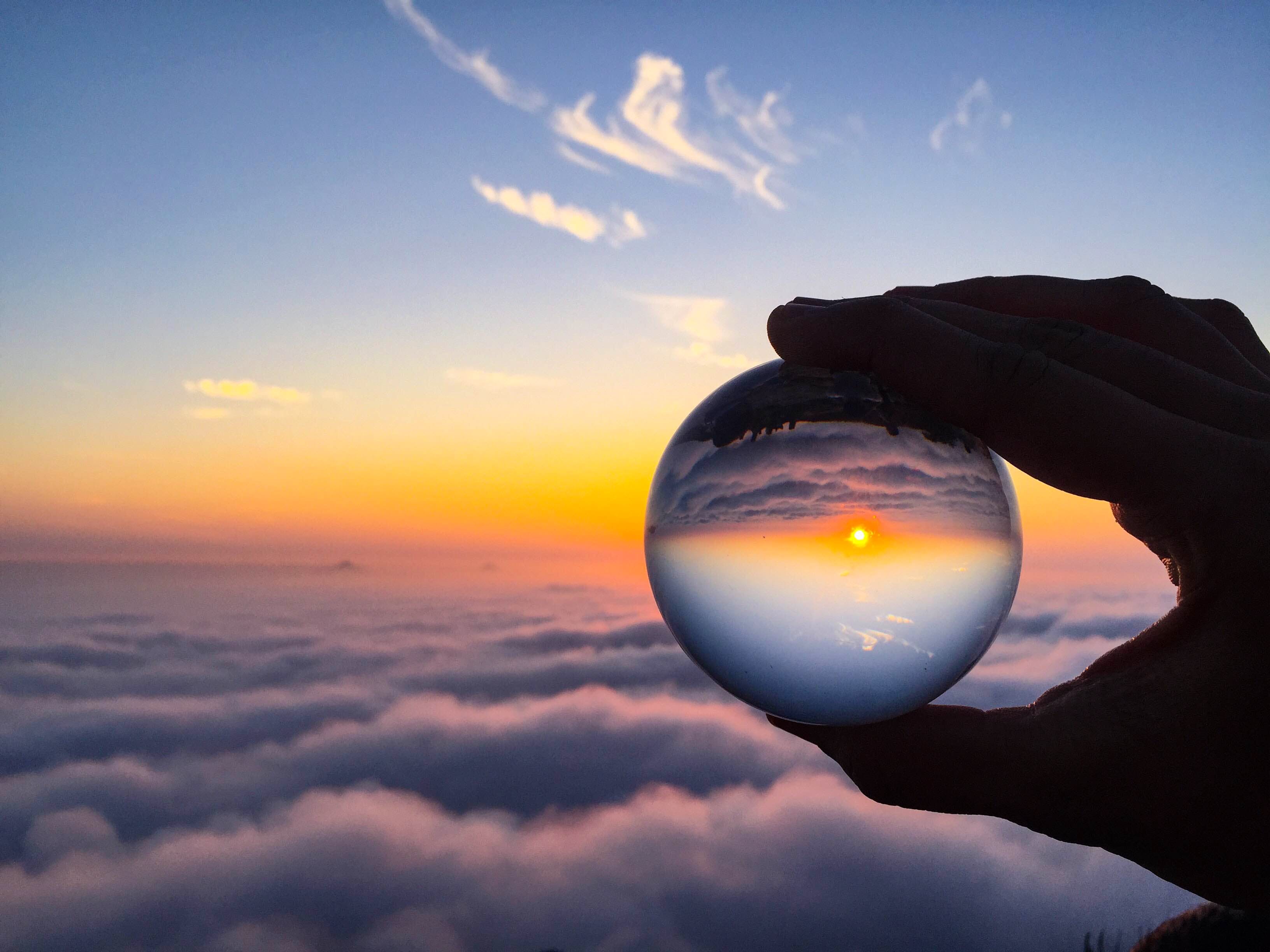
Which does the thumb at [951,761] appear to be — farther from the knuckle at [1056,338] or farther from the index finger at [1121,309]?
the index finger at [1121,309]

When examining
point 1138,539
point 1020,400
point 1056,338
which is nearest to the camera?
point 1020,400

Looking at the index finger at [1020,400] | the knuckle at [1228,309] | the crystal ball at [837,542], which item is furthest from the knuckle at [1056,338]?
the knuckle at [1228,309]

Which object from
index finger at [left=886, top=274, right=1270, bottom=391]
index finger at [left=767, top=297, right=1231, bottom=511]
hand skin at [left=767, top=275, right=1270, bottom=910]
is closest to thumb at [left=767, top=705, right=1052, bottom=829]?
hand skin at [left=767, top=275, right=1270, bottom=910]

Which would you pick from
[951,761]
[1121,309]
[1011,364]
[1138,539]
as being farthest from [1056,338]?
[951,761]

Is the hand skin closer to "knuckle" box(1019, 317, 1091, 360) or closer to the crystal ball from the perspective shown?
"knuckle" box(1019, 317, 1091, 360)

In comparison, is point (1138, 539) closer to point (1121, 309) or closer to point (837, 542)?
point (1121, 309)
